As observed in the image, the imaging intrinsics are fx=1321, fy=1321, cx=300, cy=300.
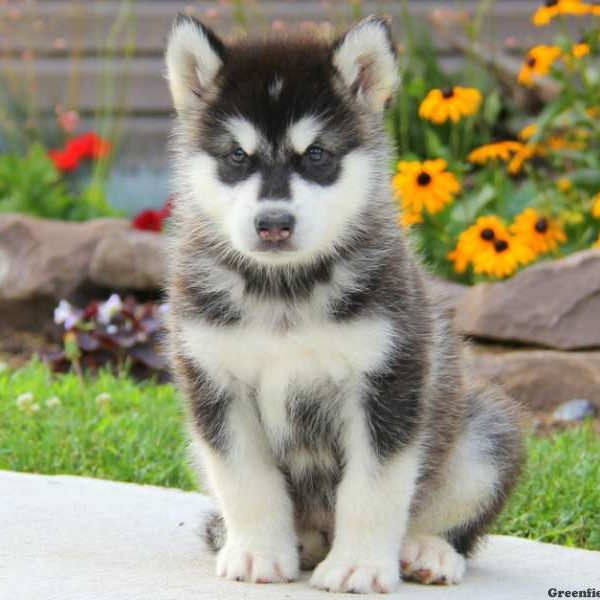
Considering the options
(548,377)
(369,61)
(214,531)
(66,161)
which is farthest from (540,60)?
(214,531)

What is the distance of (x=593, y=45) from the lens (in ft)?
28.7

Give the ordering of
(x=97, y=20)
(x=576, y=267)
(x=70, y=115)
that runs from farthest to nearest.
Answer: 1. (x=97, y=20)
2. (x=70, y=115)
3. (x=576, y=267)

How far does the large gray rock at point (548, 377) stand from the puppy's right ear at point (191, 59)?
3.33 metres

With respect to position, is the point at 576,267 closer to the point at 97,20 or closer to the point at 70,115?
the point at 70,115

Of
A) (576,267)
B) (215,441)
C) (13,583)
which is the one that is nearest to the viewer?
(13,583)

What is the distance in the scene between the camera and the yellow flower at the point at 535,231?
25.9 ft

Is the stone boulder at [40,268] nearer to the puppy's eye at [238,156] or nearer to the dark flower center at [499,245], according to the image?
the dark flower center at [499,245]

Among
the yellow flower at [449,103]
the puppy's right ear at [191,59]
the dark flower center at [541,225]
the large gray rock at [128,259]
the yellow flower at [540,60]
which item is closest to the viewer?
the puppy's right ear at [191,59]

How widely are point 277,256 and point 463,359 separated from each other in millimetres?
1022

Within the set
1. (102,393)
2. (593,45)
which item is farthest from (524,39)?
(102,393)

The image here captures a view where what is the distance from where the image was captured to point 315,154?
153 inches

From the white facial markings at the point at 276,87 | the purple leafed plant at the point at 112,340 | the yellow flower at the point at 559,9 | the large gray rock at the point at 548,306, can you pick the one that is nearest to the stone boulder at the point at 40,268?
the purple leafed plant at the point at 112,340

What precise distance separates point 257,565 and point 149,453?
2161 millimetres

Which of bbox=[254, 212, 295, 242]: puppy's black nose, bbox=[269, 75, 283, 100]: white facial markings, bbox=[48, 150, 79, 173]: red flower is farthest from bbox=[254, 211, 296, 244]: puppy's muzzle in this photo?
bbox=[48, 150, 79, 173]: red flower
